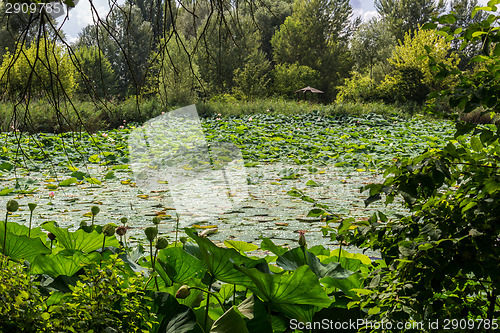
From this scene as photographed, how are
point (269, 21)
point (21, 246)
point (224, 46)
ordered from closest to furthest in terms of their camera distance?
point (21, 246), point (224, 46), point (269, 21)

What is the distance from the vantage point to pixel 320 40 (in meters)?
24.4

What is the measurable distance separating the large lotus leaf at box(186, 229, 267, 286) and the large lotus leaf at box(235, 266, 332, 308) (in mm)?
49

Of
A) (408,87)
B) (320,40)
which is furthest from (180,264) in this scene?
(320,40)

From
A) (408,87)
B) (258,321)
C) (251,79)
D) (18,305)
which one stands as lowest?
(258,321)

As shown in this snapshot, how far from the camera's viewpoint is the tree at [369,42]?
24.1 metres

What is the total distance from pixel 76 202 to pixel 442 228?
3.17 meters

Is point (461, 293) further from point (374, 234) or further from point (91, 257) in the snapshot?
point (91, 257)

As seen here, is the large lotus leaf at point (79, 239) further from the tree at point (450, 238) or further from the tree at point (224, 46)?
the tree at point (450, 238)

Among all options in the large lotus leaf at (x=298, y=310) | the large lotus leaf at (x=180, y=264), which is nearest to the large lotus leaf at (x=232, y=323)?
the large lotus leaf at (x=298, y=310)

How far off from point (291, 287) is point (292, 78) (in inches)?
893

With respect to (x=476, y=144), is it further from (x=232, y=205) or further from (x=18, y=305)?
(x=232, y=205)

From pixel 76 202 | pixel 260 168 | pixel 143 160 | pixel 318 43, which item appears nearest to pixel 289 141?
pixel 260 168

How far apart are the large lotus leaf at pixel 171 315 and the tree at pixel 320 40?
79.3 ft

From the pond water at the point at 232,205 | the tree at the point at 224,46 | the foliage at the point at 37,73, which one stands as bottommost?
the pond water at the point at 232,205
